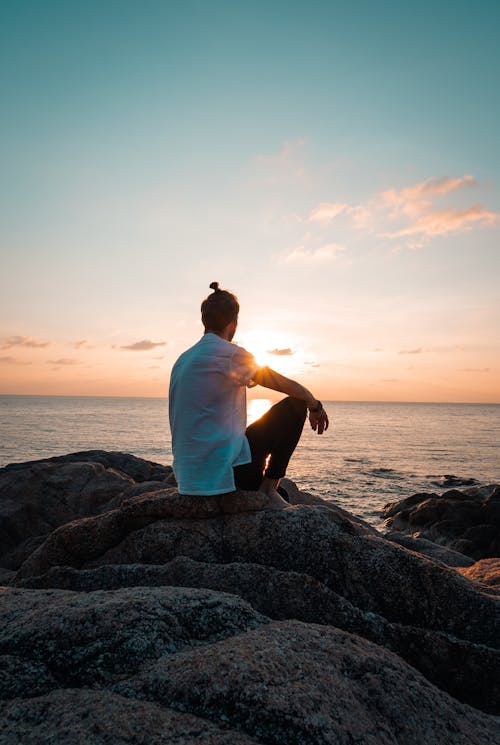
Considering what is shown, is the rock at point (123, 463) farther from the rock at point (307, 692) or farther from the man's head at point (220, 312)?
the rock at point (307, 692)

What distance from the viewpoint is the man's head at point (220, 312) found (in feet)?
16.4

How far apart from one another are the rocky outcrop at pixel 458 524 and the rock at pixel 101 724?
1235 centimetres

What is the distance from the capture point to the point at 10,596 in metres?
3.87

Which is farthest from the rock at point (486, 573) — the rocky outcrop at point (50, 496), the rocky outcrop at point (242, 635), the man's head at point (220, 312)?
the rocky outcrop at point (50, 496)

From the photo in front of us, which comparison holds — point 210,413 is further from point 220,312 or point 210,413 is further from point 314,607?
point 314,607

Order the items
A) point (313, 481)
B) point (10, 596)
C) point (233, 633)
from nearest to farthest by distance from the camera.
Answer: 1. point (233, 633)
2. point (10, 596)
3. point (313, 481)

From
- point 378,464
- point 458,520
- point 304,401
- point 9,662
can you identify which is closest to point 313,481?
point 378,464

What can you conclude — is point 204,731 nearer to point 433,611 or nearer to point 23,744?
point 23,744

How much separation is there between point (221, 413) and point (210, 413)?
11cm

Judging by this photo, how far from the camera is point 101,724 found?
2.25 meters

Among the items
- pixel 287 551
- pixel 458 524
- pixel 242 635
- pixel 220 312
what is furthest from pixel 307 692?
pixel 458 524

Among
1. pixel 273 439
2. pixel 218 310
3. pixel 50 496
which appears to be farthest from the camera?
pixel 50 496

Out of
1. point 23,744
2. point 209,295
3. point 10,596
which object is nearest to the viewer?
point 23,744

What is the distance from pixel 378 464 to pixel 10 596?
119ft
